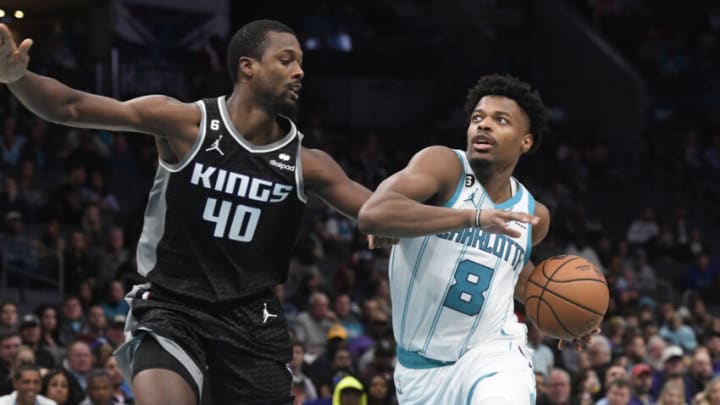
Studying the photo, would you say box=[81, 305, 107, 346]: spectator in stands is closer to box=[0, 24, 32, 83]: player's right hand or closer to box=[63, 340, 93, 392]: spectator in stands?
box=[63, 340, 93, 392]: spectator in stands

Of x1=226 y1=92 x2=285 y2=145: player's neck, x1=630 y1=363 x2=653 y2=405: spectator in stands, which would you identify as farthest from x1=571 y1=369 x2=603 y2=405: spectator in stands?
x1=226 y1=92 x2=285 y2=145: player's neck

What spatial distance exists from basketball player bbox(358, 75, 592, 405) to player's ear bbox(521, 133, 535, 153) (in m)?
0.01

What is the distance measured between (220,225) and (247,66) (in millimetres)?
764

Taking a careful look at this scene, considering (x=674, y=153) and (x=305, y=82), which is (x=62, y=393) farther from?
(x=674, y=153)

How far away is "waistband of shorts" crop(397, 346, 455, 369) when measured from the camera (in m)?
6.37

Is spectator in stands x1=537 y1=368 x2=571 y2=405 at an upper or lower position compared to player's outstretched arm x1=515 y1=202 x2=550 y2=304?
lower

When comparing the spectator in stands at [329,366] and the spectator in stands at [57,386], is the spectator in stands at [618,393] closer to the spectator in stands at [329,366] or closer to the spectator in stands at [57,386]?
the spectator in stands at [329,366]

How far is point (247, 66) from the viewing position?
5.77 meters

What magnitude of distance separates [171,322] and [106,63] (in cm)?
1336

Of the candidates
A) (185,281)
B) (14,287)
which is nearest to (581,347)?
(185,281)

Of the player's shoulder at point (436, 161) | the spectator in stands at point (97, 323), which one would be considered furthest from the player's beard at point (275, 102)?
the spectator in stands at point (97, 323)

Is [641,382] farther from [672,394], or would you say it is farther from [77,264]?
[77,264]

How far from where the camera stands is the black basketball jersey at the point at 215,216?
554 centimetres

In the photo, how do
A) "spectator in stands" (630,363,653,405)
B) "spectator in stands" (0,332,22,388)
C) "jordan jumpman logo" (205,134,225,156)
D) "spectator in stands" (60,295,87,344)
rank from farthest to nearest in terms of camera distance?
"spectator in stands" (630,363,653,405)
"spectator in stands" (60,295,87,344)
"spectator in stands" (0,332,22,388)
"jordan jumpman logo" (205,134,225,156)
